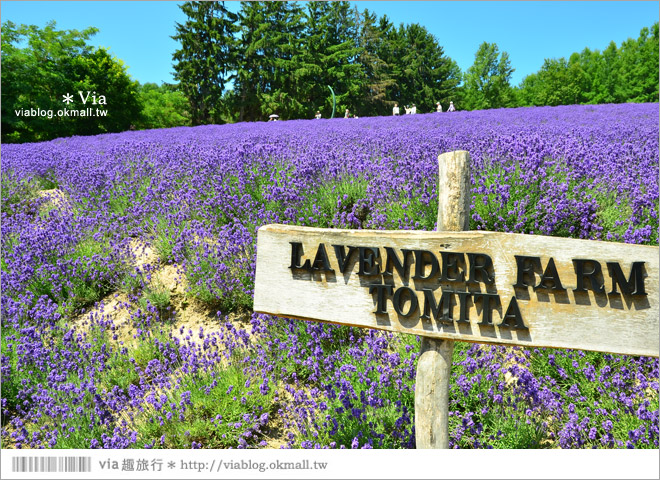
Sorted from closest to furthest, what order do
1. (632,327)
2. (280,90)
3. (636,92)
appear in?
1. (632,327)
2. (280,90)
3. (636,92)

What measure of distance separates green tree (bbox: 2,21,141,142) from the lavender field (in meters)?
11.0

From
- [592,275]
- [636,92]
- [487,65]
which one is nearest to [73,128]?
[592,275]

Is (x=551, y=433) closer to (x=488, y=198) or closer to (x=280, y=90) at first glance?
(x=488, y=198)

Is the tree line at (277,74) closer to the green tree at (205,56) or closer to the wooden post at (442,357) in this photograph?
the green tree at (205,56)

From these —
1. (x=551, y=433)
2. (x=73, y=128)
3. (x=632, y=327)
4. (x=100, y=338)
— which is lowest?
(x=551, y=433)

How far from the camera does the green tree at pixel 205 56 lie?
29672 millimetres

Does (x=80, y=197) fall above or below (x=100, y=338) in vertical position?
above

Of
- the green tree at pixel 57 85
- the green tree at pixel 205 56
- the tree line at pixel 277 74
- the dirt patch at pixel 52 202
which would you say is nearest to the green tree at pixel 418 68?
the tree line at pixel 277 74

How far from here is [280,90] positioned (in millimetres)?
29734

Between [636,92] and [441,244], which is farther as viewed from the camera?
[636,92]

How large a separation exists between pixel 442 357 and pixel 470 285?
0.29 meters

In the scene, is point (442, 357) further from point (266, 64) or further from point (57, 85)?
point (266, 64)

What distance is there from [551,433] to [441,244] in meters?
1.23

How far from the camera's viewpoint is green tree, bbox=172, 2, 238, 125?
2967 cm
